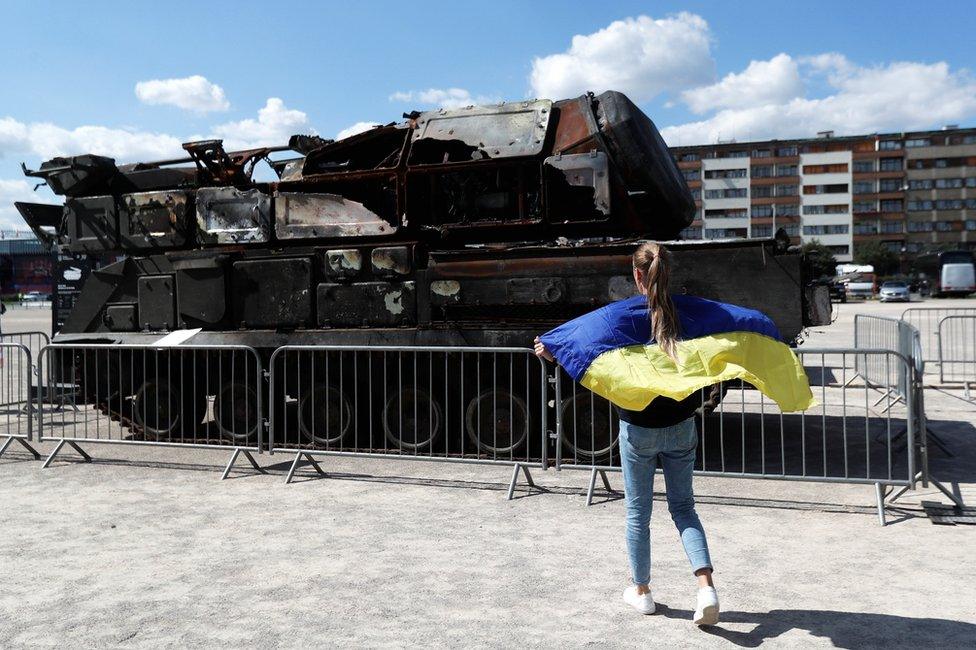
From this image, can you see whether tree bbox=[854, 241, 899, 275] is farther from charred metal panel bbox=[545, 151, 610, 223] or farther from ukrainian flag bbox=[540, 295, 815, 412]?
ukrainian flag bbox=[540, 295, 815, 412]

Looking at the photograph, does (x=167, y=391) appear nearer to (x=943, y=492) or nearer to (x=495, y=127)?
→ (x=495, y=127)

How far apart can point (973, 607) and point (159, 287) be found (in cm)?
840

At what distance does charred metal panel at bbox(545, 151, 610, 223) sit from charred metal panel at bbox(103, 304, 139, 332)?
4940 millimetres

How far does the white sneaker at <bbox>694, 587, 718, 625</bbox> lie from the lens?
12.7ft

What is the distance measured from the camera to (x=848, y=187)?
296 feet

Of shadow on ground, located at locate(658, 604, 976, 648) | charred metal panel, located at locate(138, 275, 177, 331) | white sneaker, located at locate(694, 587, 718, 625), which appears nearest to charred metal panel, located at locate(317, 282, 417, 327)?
charred metal panel, located at locate(138, 275, 177, 331)

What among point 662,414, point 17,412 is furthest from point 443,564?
point 17,412

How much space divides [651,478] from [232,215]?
6.99 metres

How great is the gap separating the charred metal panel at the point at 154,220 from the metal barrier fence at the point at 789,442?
4864mm

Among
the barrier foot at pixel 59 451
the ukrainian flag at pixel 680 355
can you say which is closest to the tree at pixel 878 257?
the barrier foot at pixel 59 451

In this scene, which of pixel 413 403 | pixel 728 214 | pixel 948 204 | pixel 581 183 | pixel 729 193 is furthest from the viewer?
pixel 728 214

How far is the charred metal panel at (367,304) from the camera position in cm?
872

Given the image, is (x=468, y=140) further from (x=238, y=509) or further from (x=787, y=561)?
(x=787, y=561)

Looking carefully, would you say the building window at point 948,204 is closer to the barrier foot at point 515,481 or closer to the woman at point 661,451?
the barrier foot at point 515,481
